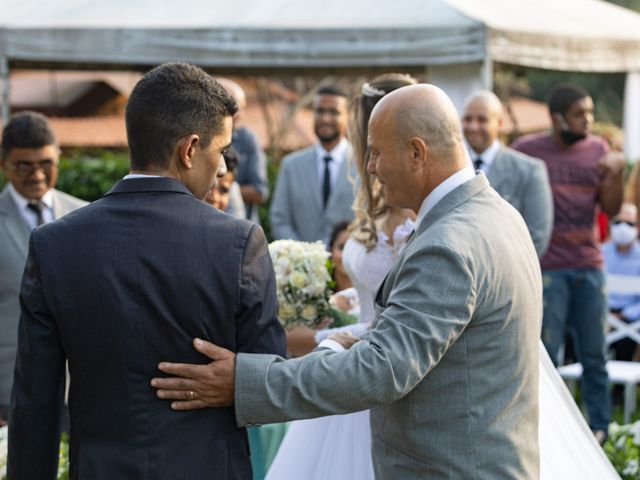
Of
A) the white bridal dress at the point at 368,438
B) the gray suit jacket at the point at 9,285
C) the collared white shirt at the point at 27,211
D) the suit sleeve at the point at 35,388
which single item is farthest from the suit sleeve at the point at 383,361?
the collared white shirt at the point at 27,211

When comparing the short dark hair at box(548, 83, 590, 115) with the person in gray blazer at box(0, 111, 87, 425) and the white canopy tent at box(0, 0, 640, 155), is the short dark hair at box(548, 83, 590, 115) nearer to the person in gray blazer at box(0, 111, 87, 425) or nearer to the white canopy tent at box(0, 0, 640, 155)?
the white canopy tent at box(0, 0, 640, 155)

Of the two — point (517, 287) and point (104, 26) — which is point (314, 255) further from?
point (104, 26)

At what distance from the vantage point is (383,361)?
2959 millimetres

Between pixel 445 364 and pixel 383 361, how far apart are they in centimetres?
21

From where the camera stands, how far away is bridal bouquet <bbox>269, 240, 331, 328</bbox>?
15.5 ft

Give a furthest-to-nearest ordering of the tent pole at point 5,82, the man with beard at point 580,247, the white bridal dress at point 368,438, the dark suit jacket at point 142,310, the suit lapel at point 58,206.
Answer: the tent pole at point 5,82 → the man with beard at point 580,247 → the suit lapel at point 58,206 → the white bridal dress at point 368,438 → the dark suit jacket at point 142,310

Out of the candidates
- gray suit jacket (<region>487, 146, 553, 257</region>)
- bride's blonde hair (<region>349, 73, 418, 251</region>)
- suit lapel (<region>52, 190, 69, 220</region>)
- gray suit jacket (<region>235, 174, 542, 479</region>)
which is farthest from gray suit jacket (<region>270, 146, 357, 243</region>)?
gray suit jacket (<region>235, 174, 542, 479</region>)

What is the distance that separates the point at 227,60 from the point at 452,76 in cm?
206

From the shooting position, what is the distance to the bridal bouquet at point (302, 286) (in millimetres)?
4725

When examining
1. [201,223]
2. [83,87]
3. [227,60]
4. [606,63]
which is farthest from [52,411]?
[83,87]

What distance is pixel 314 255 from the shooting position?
4801 millimetres

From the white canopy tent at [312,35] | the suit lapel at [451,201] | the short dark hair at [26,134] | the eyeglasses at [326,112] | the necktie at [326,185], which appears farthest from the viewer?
the white canopy tent at [312,35]

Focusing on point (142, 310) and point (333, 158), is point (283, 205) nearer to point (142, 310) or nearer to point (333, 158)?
point (333, 158)

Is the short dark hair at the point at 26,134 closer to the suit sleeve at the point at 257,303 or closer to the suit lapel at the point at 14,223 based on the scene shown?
the suit lapel at the point at 14,223
